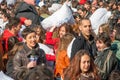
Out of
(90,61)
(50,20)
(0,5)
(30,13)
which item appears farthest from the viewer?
(0,5)

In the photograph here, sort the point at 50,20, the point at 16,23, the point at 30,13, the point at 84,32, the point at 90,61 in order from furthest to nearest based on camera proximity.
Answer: the point at 30,13 → the point at 50,20 → the point at 16,23 → the point at 84,32 → the point at 90,61

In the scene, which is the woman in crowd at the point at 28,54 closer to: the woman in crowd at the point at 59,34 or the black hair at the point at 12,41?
the black hair at the point at 12,41

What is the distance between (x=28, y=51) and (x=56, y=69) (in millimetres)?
1072

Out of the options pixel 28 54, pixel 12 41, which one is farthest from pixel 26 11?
pixel 28 54

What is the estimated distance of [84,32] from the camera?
25.5ft

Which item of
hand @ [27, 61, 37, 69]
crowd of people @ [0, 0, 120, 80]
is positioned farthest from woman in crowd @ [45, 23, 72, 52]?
hand @ [27, 61, 37, 69]

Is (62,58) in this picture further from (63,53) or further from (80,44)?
(80,44)

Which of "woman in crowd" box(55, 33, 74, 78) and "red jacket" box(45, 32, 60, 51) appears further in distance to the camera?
"red jacket" box(45, 32, 60, 51)

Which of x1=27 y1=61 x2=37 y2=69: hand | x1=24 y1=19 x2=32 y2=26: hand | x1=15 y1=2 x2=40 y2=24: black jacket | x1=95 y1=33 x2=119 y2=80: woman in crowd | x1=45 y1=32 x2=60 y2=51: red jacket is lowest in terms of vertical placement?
x1=95 y1=33 x2=119 y2=80: woman in crowd

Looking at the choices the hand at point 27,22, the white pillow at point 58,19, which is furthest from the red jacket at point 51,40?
the hand at point 27,22

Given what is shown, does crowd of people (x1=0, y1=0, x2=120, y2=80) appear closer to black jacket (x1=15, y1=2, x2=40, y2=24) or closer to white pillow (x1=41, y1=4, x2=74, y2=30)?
white pillow (x1=41, y1=4, x2=74, y2=30)

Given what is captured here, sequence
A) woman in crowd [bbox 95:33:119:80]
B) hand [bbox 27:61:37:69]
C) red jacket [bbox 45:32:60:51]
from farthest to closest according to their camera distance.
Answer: red jacket [bbox 45:32:60:51] → woman in crowd [bbox 95:33:119:80] → hand [bbox 27:61:37:69]

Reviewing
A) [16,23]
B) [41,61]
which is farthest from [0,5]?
[41,61]

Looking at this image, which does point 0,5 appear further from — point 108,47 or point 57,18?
point 108,47
